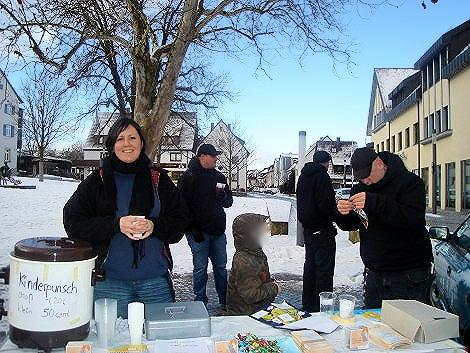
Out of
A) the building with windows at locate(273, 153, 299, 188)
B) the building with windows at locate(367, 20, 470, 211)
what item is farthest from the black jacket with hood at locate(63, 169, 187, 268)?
the building with windows at locate(273, 153, 299, 188)

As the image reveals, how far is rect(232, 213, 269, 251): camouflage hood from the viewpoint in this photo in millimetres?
3707

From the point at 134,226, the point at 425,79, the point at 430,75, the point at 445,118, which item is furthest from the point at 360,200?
the point at 425,79

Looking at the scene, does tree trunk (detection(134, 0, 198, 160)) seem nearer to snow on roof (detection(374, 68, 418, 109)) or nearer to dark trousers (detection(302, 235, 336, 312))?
dark trousers (detection(302, 235, 336, 312))

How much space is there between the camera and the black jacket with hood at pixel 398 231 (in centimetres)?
314

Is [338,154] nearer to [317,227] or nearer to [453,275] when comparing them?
[317,227]

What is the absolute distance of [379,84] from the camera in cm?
4188

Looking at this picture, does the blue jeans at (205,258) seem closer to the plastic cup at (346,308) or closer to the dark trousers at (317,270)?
the dark trousers at (317,270)

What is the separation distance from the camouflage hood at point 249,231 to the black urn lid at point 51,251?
1.75m

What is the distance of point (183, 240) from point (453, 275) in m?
8.75

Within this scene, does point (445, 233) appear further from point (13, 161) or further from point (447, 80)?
point (13, 161)

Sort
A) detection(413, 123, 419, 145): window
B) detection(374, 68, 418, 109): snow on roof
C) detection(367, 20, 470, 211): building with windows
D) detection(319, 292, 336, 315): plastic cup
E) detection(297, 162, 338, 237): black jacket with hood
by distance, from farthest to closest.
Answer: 1. detection(374, 68, 418, 109): snow on roof
2. detection(413, 123, 419, 145): window
3. detection(367, 20, 470, 211): building with windows
4. detection(297, 162, 338, 237): black jacket with hood
5. detection(319, 292, 336, 315): plastic cup

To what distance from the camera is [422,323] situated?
2156 millimetres

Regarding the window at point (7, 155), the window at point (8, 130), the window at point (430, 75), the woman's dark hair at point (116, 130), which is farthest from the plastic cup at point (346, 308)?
the window at point (8, 130)

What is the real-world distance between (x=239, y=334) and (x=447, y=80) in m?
25.0
